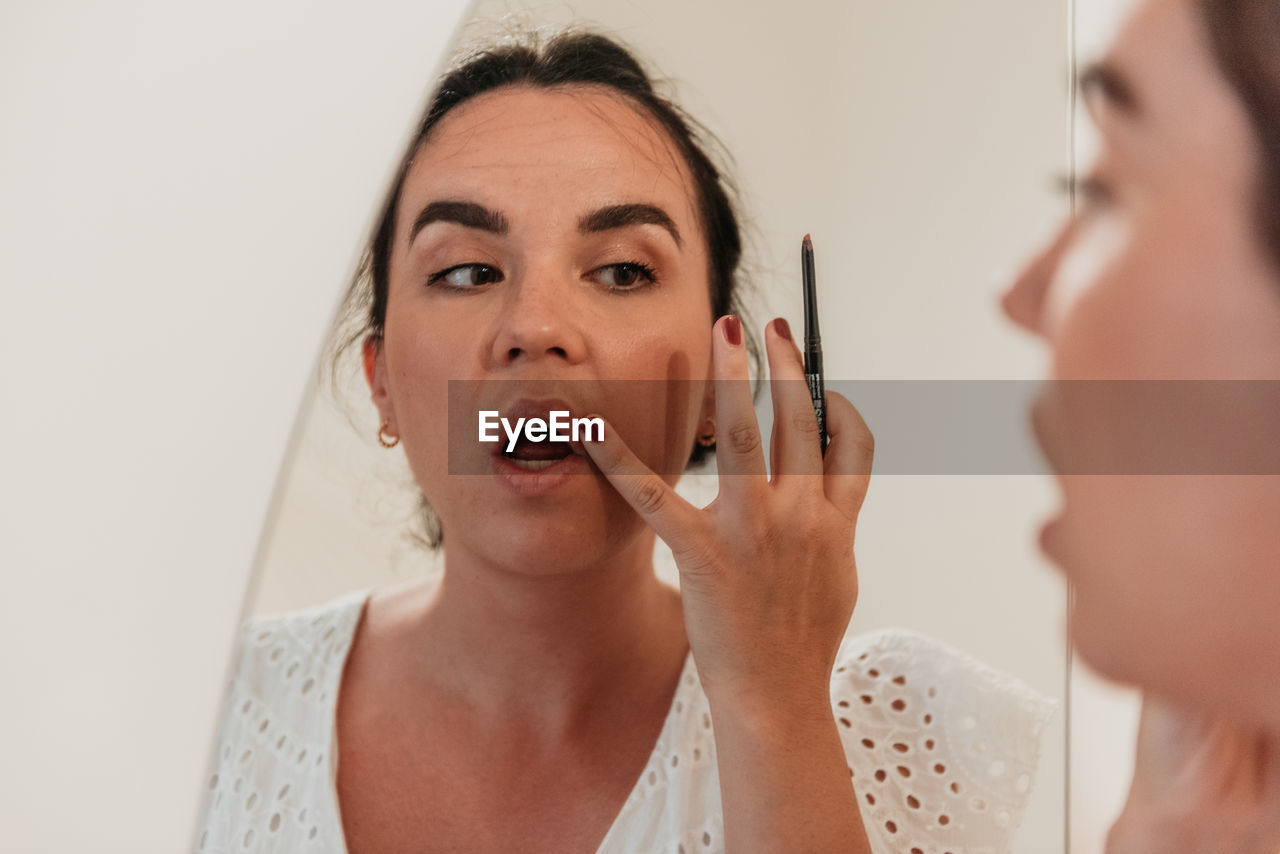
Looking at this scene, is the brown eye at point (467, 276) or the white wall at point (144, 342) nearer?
Answer: the brown eye at point (467, 276)

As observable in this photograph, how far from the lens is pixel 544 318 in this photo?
1.56 ft

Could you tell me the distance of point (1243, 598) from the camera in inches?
18.3

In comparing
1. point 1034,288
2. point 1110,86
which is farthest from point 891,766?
point 1110,86

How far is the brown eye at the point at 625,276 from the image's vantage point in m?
0.48

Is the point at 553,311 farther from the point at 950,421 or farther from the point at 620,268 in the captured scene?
the point at 950,421

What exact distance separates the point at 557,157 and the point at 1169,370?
303mm

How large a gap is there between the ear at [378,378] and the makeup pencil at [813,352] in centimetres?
22

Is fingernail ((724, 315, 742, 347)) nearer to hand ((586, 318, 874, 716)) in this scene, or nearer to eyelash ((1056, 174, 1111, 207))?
hand ((586, 318, 874, 716))

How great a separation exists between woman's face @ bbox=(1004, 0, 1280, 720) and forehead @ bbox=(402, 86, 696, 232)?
20cm

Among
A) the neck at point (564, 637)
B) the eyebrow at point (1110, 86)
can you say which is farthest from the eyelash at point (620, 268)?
the eyebrow at point (1110, 86)

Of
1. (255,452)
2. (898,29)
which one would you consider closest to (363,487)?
(255,452)

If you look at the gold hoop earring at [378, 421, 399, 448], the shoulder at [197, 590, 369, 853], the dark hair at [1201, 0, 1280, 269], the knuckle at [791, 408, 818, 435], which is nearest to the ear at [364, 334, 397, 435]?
the gold hoop earring at [378, 421, 399, 448]

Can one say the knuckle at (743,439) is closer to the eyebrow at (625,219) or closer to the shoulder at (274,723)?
the eyebrow at (625,219)

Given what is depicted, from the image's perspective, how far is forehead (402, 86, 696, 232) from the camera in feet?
1.60
